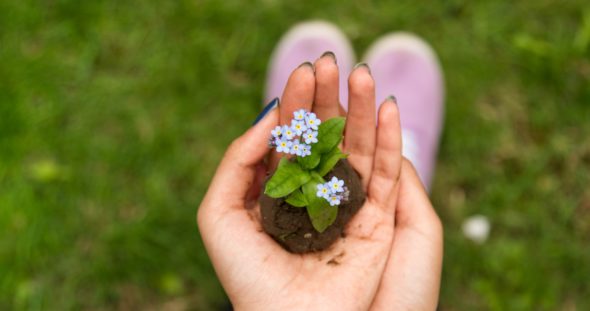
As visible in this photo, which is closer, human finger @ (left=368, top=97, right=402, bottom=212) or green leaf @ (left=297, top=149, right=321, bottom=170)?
green leaf @ (left=297, top=149, right=321, bottom=170)

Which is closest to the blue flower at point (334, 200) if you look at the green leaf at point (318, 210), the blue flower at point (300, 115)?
the green leaf at point (318, 210)

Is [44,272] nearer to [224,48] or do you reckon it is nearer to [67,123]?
[67,123]

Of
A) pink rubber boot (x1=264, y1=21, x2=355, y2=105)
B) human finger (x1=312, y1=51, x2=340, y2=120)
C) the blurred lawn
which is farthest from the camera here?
pink rubber boot (x1=264, y1=21, x2=355, y2=105)

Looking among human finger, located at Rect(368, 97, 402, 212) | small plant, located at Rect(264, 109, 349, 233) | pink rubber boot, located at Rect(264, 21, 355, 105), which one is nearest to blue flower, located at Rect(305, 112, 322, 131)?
small plant, located at Rect(264, 109, 349, 233)

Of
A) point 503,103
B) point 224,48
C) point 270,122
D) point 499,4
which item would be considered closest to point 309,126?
point 270,122

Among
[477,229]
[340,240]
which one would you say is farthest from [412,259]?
[477,229]

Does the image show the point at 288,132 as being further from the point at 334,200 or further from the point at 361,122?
the point at 361,122

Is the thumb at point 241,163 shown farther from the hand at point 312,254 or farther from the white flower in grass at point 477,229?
the white flower in grass at point 477,229

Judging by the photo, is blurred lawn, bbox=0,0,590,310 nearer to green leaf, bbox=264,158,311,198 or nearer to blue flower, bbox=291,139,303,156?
green leaf, bbox=264,158,311,198
